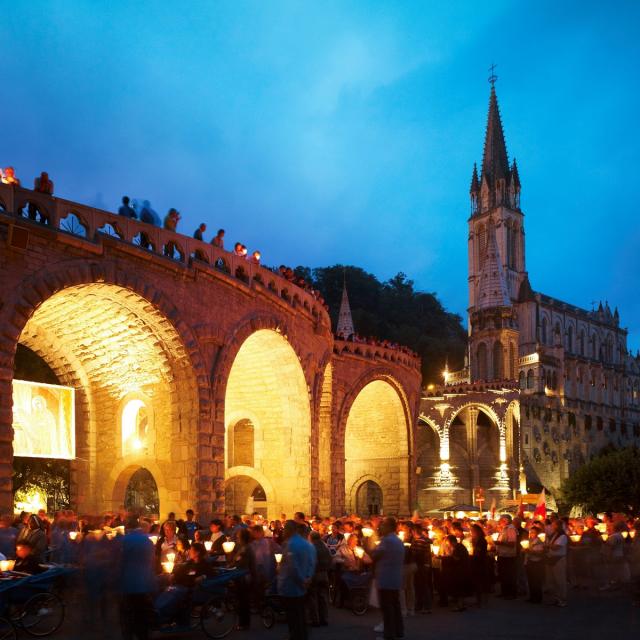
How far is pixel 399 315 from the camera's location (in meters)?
79.4

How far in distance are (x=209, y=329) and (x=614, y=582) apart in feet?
33.0

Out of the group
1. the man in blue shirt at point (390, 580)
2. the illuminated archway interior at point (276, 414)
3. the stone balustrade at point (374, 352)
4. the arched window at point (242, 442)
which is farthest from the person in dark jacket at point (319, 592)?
the stone balustrade at point (374, 352)

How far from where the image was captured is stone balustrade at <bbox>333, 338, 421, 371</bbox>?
1185 inches

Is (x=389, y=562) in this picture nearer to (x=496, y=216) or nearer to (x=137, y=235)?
(x=137, y=235)

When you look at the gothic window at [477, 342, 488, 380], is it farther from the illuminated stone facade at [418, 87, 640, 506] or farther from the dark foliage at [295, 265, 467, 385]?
the dark foliage at [295, 265, 467, 385]

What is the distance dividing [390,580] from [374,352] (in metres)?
22.2

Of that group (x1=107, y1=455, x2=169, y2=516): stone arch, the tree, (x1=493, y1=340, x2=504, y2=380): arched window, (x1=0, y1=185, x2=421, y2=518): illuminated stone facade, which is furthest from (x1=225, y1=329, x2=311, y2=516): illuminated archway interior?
(x1=493, y1=340, x2=504, y2=380): arched window

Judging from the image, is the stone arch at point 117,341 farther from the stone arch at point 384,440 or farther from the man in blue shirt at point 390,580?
the stone arch at point 384,440

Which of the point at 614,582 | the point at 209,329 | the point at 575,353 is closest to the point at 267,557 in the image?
the point at 614,582

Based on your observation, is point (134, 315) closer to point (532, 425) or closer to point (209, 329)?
point (209, 329)

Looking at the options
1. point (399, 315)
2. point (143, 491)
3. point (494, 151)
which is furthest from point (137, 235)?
point (494, 151)

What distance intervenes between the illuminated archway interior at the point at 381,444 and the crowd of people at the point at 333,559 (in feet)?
52.4

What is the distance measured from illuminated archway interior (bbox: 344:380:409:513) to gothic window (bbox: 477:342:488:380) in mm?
24762

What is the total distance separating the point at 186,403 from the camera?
63.6 feet
